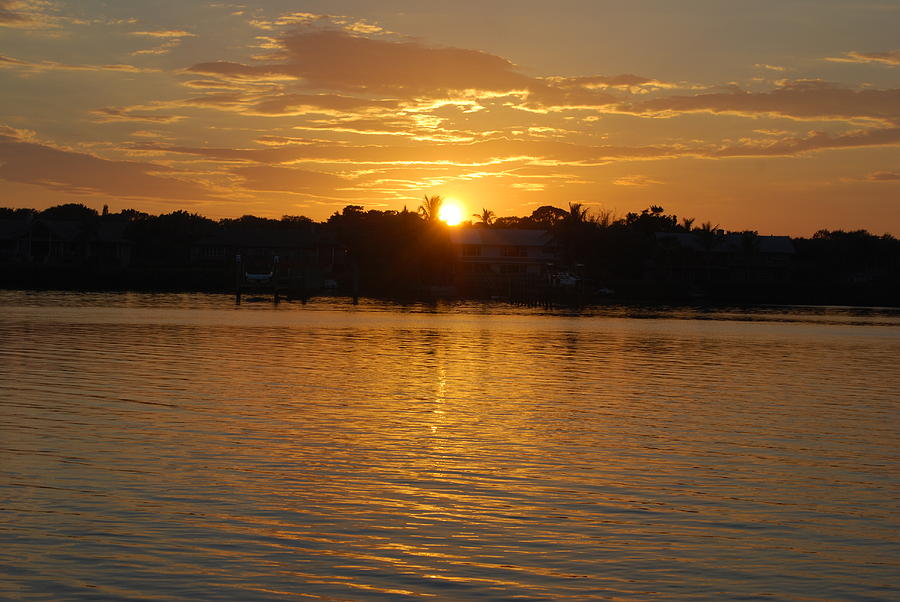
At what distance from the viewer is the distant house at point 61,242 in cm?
14588

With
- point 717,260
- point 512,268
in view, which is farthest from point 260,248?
point 717,260

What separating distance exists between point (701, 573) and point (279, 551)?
18.7 ft

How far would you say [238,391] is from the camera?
1190 inches

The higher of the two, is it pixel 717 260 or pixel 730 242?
pixel 730 242

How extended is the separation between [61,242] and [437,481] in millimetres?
143193

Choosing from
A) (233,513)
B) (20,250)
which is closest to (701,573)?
(233,513)

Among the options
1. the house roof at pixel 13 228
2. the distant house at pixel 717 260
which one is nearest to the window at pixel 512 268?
the distant house at pixel 717 260

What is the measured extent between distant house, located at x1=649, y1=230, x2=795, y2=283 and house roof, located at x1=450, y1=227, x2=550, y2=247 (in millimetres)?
20202

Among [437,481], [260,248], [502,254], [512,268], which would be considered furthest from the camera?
[502,254]

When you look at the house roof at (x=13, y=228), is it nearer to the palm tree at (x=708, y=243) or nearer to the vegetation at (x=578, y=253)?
the vegetation at (x=578, y=253)

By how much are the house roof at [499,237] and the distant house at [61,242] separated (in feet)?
178

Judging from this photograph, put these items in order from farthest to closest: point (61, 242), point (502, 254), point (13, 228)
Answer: point (502, 254) < point (13, 228) < point (61, 242)

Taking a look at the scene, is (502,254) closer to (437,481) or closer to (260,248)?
(260,248)

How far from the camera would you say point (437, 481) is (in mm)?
17781
